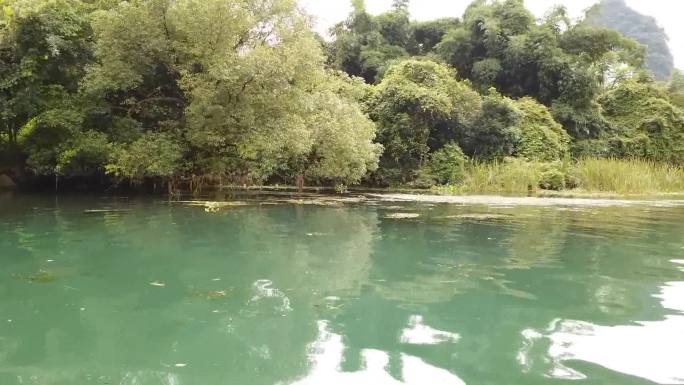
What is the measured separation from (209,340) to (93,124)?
546 inches

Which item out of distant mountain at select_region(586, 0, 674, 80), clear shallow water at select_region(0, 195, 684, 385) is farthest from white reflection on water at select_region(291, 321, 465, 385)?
distant mountain at select_region(586, 0, 674, 80)

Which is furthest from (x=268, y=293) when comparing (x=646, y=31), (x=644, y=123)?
(x=646, y=31)

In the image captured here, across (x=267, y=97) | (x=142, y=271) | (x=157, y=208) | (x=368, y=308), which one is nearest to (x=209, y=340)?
(x=368, y=308)

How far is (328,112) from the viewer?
16516 millimetres

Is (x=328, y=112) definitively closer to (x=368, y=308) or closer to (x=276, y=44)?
(x=276, y=44)

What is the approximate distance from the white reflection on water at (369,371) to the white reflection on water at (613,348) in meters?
0.56

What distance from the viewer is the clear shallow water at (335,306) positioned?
9.93 feet

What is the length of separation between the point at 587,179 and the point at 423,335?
1789cm

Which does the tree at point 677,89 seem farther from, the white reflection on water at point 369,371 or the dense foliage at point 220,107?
the white reflection on water at point 369,371

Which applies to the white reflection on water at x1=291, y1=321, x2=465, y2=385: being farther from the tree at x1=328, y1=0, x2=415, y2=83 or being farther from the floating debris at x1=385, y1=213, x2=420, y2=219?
the tree at x1=328, y1=0, x2=415, y2=83

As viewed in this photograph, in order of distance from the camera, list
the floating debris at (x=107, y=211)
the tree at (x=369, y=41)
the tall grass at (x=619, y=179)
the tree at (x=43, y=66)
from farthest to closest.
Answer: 1. the tree at (x=369, y=41)
2. the tall grass at (x=619, y=179)
3. the tree at (x=43, y=66)
4. the floating debris at (x=107, y=211)

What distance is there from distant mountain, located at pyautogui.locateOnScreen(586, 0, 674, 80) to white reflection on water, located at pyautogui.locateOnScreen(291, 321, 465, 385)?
243ft

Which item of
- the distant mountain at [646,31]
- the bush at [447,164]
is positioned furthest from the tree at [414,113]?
the distant mountain at [646,31]

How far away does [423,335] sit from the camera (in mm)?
3600
